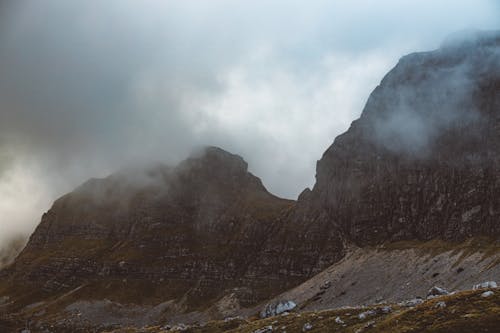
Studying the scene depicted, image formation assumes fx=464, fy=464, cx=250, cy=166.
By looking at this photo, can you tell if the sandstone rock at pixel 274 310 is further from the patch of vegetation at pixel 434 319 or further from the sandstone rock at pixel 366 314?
the sandstone rock at pixel 366 314

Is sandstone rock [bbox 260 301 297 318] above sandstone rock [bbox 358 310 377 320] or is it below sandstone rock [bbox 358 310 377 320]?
below

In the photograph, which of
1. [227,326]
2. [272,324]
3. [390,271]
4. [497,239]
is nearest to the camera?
[272,324]

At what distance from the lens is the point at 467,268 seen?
529ft

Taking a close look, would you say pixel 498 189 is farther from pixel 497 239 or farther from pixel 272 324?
pixel 272 324

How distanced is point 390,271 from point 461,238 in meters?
33.1

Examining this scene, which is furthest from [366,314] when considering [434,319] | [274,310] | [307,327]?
[274,310]

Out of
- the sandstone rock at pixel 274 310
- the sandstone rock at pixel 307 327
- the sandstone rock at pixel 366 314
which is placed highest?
the sandstone rock at pixel 366 314

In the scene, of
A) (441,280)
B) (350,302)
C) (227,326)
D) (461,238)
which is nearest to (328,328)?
(227,326)

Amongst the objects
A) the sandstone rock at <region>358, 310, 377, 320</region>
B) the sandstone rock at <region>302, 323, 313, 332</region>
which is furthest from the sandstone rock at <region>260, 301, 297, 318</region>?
the sandstone rock at <region>358, 310, 377, 320</region>

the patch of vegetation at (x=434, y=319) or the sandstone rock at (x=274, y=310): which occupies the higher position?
the patch of vegetation at (x=434, y=319)

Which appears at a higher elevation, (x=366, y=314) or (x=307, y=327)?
(x=366, y=314)

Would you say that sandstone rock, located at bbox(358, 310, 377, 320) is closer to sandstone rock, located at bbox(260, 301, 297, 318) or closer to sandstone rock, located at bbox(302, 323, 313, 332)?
sandstone rock, located at bbox(302, 323, 313, 332)

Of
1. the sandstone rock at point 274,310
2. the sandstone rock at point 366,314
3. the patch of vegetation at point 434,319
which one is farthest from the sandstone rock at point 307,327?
the sandstone rock at point 274,310

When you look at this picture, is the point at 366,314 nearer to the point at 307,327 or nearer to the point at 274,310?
the point at 307,327
